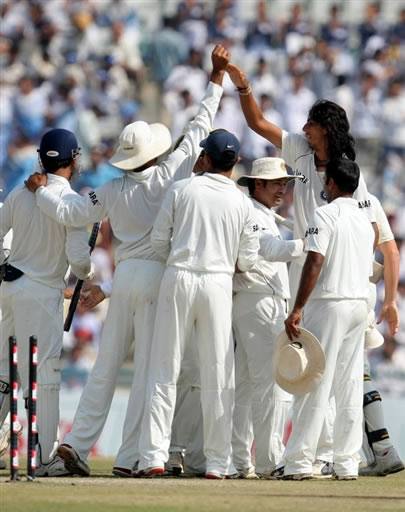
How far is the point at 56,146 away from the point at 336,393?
2723 mm

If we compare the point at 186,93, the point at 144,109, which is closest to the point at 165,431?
the point at 186,93

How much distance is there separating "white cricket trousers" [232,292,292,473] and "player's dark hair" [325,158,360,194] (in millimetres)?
993

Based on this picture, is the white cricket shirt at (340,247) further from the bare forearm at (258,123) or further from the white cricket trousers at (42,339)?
the white cricket trousers at (42,339)

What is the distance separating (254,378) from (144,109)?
13.5 meters

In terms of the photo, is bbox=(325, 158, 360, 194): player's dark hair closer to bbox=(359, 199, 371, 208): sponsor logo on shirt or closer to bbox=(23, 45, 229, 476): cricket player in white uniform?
bbox=(359, 199, 371, 208): sponsor logo on shirt

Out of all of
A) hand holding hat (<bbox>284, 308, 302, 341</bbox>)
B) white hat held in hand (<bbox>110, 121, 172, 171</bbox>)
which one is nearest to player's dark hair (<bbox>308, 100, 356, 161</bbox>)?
white hat held in hand (<bbox>110, 121, 172, 171</bbox>)

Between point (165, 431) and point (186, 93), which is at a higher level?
point (186, 93)

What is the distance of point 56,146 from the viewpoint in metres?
10.2

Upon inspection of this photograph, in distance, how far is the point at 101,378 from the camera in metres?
9.91

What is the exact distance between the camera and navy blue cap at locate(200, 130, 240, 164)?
978 centimetres

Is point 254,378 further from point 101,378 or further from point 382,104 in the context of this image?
point 382,104

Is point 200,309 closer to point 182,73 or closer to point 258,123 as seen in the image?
point 258,123

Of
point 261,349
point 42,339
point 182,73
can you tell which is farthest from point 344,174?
point 182,73

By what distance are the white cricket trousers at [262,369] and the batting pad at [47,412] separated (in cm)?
136
